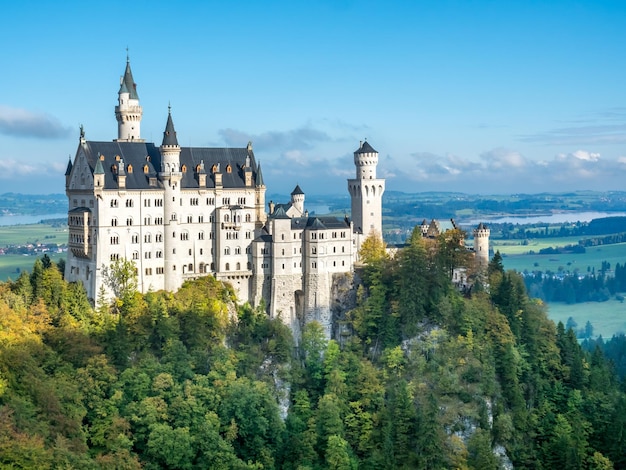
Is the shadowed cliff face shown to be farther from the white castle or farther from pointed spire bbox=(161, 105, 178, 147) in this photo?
pointed spire bbox=(161, 105, 178, 147)

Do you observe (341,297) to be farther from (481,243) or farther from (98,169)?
(98,169)

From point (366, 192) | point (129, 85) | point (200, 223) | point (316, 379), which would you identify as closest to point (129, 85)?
point (129, 85)

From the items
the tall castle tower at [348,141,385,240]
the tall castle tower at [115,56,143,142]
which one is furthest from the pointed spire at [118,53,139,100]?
the tall castle tower at [348,141,385,240]

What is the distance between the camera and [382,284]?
94688 millimetres

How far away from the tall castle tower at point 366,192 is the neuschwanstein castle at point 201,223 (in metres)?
0.10

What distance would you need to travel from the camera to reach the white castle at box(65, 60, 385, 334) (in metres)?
88.2

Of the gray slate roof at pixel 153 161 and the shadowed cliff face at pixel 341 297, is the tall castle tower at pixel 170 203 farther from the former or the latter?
the shadowed cliff face at pixel 341 297

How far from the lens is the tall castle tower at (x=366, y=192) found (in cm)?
9975

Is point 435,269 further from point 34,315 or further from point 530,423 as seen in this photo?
point 34,315

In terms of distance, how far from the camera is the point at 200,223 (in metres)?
93.2

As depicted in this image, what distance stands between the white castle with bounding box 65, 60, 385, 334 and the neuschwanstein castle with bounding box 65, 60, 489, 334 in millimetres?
96

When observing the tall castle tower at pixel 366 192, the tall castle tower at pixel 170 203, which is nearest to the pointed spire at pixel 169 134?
the tall castle tower at pixel 170 203

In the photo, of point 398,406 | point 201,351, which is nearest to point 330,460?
point 398,406

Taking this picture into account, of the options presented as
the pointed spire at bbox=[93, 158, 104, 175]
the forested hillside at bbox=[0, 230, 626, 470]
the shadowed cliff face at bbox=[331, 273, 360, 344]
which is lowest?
the forested hillside at bbox=[0, 230, 626, 470]
